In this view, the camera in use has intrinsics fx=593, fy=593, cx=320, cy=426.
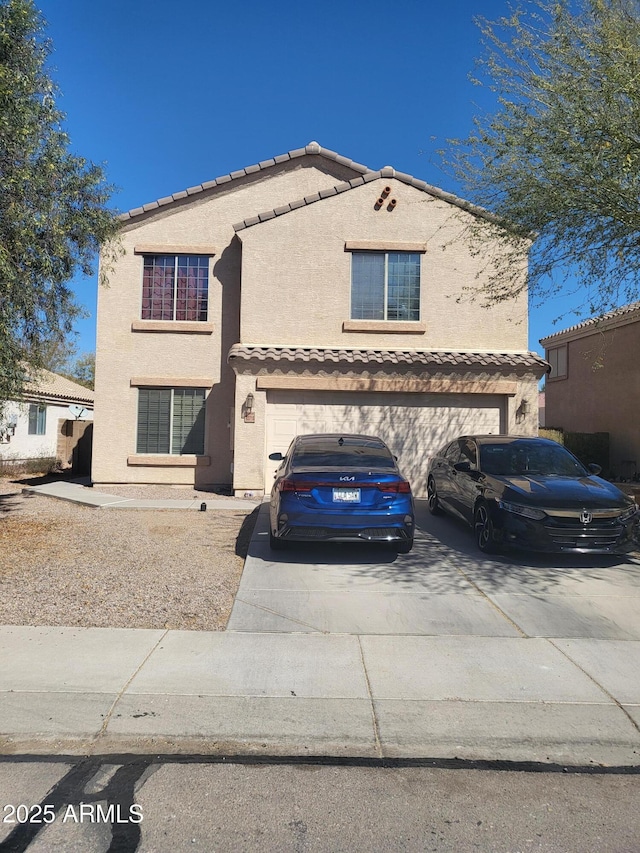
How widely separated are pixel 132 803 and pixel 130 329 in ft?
43.5

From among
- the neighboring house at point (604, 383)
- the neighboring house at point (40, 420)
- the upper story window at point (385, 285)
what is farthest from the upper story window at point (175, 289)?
the neighboring house at point (604, 383)

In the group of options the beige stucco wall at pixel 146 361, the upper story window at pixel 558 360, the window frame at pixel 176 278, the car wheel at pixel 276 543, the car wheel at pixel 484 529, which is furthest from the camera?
the upper story window at pixel 558 360

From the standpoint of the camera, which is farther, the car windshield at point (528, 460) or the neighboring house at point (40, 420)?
the neighboring house at point (40, 420)

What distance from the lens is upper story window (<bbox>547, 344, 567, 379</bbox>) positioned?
23.9 metres

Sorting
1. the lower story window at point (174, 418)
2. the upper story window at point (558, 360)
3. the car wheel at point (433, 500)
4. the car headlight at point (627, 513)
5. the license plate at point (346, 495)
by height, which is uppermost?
the upper story window at point (558, 360)

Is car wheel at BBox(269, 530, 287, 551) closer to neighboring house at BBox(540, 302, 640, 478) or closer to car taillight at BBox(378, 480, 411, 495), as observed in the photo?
car taillight at BBox(378, 480, 411, 495)

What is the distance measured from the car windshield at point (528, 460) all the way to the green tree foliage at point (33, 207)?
270 inches

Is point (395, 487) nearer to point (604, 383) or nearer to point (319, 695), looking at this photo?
point (319, 695)

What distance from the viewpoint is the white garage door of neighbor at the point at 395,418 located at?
44.3 ft

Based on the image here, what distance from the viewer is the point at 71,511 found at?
11602mm

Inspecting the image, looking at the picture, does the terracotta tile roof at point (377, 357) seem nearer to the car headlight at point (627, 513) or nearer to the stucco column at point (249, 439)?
the stucco column at point (249, 439)

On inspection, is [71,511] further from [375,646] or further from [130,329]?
[375,646]

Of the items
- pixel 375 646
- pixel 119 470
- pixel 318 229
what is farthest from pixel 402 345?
pixel 375 646

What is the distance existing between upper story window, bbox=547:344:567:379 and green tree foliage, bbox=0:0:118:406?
1954 cm
